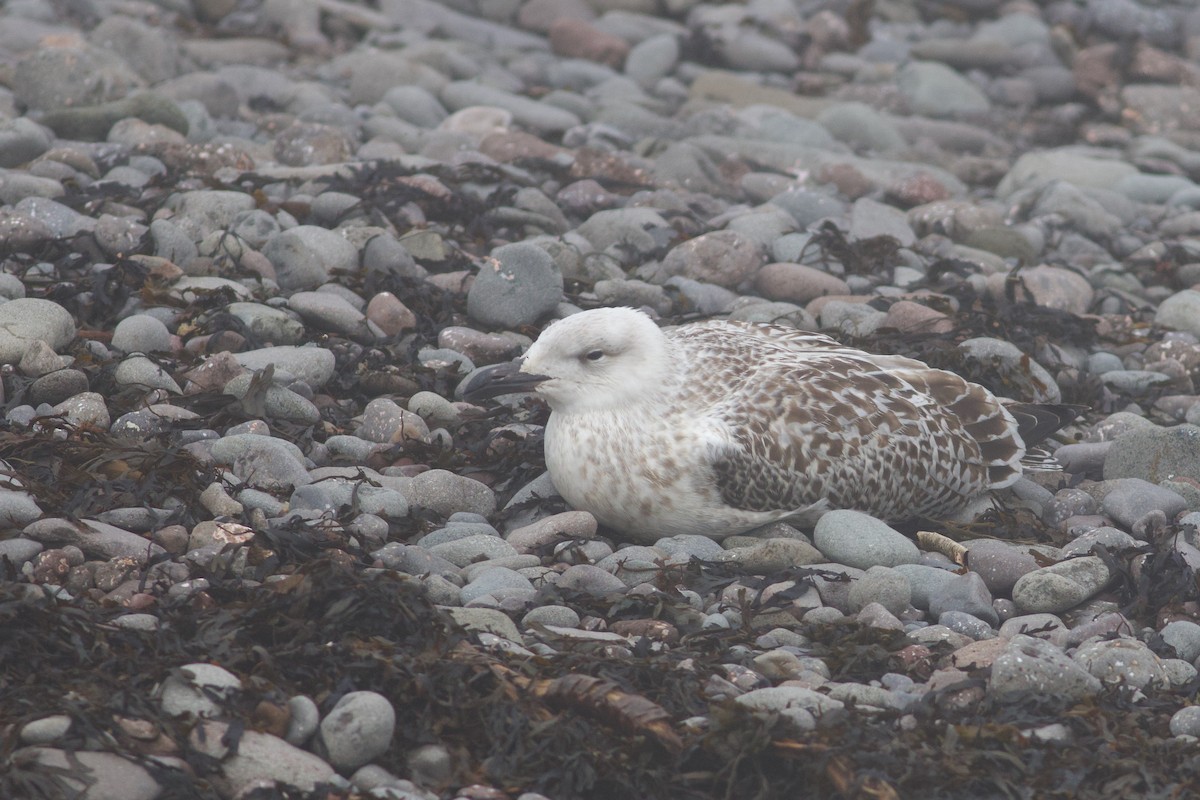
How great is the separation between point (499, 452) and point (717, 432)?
114 centimetres

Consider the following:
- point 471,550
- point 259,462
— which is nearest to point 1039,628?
point 471,550

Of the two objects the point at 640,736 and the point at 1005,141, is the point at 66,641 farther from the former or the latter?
the point at 1005,141

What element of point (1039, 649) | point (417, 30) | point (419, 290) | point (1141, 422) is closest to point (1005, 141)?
point (417, 30)

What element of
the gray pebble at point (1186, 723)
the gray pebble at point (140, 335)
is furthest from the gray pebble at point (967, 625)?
the gray pebble at point (140, 335)

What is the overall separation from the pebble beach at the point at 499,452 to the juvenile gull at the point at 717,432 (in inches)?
7.4

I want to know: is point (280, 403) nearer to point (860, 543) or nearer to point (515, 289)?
point (515, 289)

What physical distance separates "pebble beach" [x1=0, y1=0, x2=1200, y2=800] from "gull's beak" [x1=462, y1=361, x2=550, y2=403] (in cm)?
41

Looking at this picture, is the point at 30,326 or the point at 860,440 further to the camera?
the point at 30,326

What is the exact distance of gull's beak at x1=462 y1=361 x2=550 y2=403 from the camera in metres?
5.76

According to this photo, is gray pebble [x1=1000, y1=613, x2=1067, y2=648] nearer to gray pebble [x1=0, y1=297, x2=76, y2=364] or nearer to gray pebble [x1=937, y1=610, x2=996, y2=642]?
gray pebble [x1=937, y1=610, x2=996, y2=642]

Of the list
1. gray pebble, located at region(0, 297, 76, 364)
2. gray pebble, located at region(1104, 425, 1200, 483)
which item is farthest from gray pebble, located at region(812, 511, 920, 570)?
gray pebble, located at region(0, 297, 76, 364)

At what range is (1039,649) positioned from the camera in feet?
15.1

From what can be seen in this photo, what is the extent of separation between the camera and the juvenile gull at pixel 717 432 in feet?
18.9

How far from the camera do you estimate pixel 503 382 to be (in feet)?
18.9
